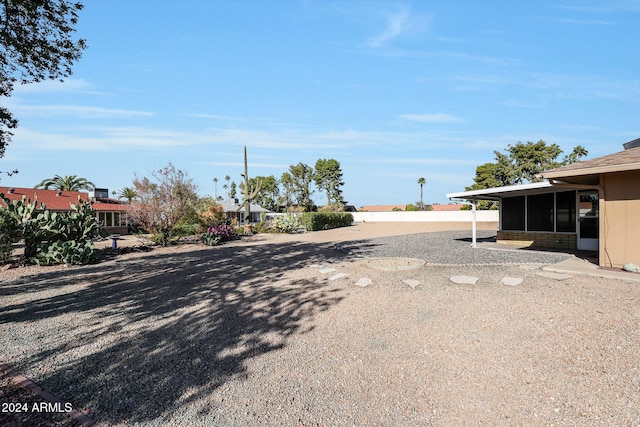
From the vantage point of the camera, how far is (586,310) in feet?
15.1

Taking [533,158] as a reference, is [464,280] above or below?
below

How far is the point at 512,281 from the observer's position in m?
6.16

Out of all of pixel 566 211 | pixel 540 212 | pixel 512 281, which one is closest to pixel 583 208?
pixel 566 211

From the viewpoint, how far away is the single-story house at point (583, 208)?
705cm

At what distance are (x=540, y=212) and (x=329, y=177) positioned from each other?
149 ft

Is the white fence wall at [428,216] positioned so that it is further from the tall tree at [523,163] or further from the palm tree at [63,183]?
the palm tree at [63,183]

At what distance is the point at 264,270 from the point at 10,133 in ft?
19.8

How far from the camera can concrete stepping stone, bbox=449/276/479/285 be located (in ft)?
20.4

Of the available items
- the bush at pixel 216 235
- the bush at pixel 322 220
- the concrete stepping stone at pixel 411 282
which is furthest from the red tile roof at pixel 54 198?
Result: the concrete stepping stone at pixel 411 282

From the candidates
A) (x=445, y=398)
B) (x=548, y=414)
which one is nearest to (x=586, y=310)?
(x=548, y=414)

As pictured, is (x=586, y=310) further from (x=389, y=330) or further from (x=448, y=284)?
(x=389, y=330)

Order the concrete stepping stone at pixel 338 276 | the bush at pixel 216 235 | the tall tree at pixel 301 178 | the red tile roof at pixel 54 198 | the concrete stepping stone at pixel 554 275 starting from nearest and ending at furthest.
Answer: the concrete stepping stone at pixel 554 275, the concrete stepping stone at pixel 338 276, the bush at pixel 216 235, the red tile roof at pixel 54 198, the tall tree at pixel 301 178

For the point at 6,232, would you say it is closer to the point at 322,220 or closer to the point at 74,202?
the point at 74,202

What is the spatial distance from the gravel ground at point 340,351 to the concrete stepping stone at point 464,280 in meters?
0.18
